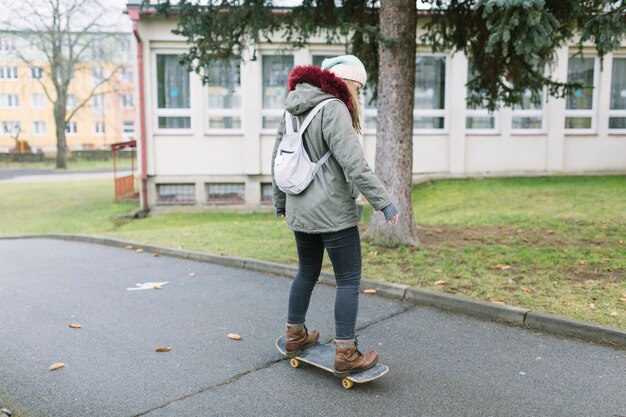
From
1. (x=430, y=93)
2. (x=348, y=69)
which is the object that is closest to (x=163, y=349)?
(x=348, y=69)

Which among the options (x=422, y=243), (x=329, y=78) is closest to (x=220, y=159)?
(x=422, y=243)

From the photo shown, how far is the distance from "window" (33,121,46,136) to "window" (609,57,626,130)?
63.7m

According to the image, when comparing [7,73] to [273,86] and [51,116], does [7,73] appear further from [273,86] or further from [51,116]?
[273,86]

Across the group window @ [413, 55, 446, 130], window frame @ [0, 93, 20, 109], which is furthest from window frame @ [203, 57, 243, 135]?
window frame @ [0, 93, 20, 109]

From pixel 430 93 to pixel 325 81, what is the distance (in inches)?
585

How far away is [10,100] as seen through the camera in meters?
67.2

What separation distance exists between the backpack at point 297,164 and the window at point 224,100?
1383 centimetres

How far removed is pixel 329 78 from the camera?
3848 millimetres

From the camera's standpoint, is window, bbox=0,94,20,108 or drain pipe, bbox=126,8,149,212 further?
window, bbox=0,94,20,108

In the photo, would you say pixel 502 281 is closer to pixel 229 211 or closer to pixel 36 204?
pixel 229 211

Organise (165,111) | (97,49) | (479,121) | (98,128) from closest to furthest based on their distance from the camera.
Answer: (165,111) < (479,121) < (97,49) < (98,128)

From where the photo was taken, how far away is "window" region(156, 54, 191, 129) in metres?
17.2

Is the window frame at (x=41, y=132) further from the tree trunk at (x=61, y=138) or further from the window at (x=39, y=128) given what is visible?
the tree trunk at (x=61, y=138)

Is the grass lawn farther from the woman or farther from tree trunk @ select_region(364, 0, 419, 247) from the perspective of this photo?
the woman
